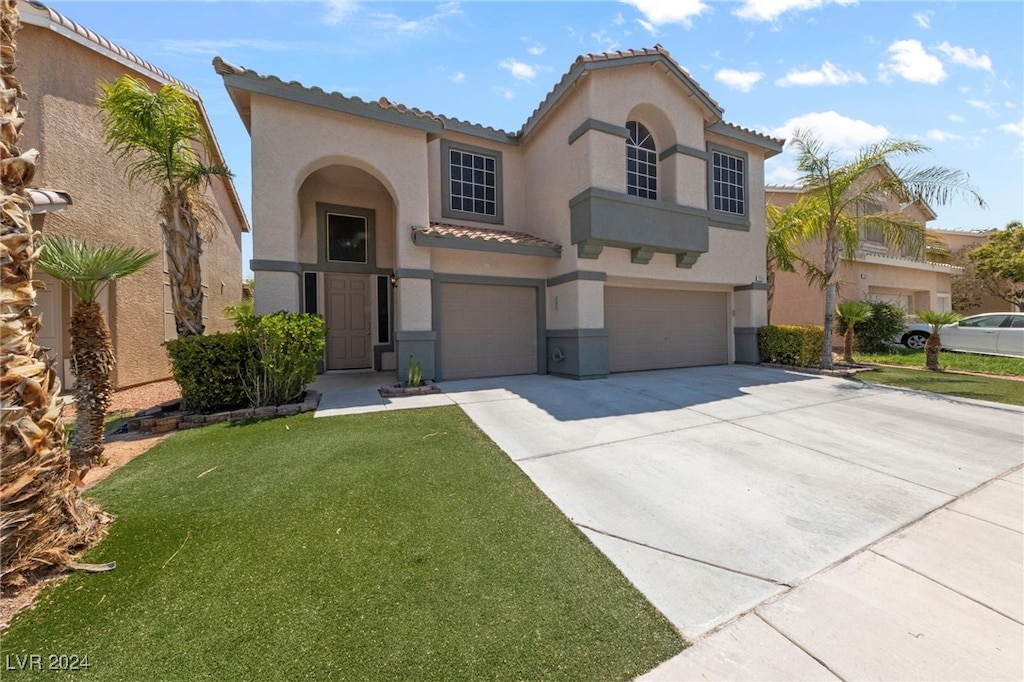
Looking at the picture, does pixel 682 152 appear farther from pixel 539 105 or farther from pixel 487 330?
pixel 487 330

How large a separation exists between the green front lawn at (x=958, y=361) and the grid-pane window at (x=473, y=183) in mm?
13317

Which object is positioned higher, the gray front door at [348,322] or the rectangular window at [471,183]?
the rectangular window at [471,183]

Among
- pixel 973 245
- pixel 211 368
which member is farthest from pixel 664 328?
pixel 973 245

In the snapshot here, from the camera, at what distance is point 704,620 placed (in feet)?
7.15

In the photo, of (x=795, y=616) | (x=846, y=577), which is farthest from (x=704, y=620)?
(x=846, y=577)

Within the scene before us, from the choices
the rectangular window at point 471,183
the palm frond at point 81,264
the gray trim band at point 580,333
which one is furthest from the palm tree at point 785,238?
the palm frond at point 81,264

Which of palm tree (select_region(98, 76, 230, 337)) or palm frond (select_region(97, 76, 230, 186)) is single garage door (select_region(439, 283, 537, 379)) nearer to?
palm tree (select_region(98, 76, 230, 337))

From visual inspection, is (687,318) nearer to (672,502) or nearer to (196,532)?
(672,502)

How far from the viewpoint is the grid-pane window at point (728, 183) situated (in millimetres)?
11453

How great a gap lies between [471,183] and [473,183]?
0.20ft

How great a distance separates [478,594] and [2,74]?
465cm

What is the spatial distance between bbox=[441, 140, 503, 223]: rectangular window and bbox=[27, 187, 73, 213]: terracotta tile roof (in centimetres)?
716

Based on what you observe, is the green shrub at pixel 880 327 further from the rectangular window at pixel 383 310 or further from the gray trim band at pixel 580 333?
the rectangular window at pixel 383 310

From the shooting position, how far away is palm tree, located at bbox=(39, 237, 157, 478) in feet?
13.8
